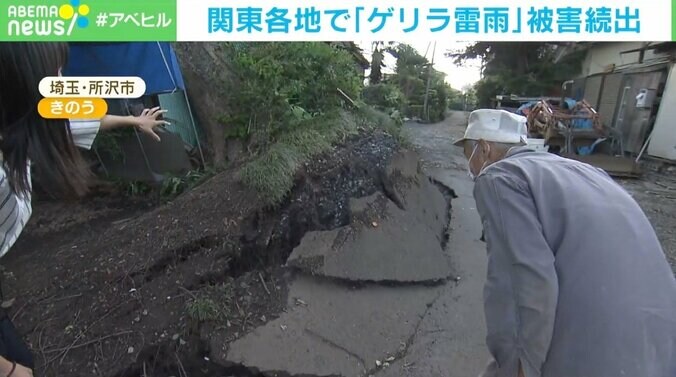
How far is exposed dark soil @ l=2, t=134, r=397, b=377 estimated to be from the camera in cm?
253

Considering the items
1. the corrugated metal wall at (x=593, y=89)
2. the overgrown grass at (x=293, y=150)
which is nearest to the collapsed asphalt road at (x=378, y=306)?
the overgrown grass at (x=293, y=150)

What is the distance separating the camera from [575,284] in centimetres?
110

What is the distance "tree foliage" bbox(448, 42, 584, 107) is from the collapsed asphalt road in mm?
15413

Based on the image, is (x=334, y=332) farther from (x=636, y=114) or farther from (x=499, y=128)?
(x=636, y=114)

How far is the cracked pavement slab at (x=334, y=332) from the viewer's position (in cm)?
250

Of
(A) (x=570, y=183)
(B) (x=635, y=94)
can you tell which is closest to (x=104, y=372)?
(A) (x=570, y=183)

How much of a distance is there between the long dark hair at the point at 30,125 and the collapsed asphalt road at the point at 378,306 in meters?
1.71

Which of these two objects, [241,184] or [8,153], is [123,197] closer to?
[241,184]

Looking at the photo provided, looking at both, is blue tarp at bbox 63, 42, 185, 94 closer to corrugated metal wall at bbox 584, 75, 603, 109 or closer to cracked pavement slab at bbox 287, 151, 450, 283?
cracked pavement slab at bbox 287, 151, 450, 283

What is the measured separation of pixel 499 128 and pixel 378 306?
183 cm

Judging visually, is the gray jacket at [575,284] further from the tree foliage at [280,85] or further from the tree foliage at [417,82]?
the tree foliage at [417,82]

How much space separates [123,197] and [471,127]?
5182 mm

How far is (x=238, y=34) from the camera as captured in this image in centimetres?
272

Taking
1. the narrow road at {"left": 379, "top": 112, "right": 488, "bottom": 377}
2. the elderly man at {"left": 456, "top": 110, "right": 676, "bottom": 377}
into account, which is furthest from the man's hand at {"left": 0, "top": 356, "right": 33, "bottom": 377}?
the narrow road at {"left": 379, "top": 112, "right": 488, "bottom": 377}
